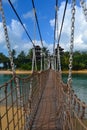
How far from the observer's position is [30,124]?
4781 millimetres

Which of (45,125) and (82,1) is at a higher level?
(82,1)

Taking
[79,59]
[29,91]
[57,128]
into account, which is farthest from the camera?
[79,59]

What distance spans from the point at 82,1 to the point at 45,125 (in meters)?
1.66

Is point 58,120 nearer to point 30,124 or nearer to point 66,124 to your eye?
point 30,124

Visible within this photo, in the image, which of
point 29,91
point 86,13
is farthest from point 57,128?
point 29,91

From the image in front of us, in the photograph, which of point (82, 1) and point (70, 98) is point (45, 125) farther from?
point (82, 1)

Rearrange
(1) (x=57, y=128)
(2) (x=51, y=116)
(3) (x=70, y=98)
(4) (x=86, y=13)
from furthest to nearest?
1. (2) (x=51, y=116)
2. (1) (x=57, y=128)
3. (4) (x=86, y=13)
4. (3) (x=70, y=98)

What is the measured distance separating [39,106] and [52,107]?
29 centimetres

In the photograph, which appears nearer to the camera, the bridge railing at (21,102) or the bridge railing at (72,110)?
the bridge railing at (72,110)

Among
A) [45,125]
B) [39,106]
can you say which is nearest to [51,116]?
[45,125]

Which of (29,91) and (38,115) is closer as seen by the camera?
(38,115)

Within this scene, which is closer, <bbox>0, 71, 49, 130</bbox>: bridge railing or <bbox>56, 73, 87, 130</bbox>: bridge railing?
<bbox>56, 73, 87, 130</bbox>: bridge railing

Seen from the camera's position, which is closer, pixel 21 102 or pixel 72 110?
pixel 72 110

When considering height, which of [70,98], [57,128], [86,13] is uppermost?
[86,13]
